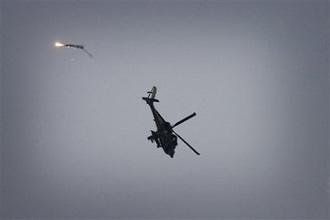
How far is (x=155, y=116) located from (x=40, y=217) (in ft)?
128

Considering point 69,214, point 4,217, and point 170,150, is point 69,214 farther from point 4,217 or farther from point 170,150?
point 170,150

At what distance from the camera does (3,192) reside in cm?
6519

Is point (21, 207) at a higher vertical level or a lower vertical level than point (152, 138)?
lower

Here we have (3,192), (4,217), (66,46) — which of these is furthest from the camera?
(3,192)

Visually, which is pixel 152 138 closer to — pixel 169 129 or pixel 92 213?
pixel 169 129

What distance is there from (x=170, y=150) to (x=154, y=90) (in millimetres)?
9409

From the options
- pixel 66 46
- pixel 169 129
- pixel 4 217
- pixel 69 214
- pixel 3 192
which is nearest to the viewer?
pixel 169 129

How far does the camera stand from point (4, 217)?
177 feet

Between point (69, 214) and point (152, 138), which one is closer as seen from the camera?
point (152, 138)

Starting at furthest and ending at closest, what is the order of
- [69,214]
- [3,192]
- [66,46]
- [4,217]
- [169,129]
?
1. [3,192]
2. [69,214]
3. [4,217]
4. [66,46]
5. [169,129]

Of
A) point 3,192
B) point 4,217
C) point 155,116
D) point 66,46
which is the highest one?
point 66,46

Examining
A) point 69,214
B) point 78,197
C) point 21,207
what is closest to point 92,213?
point 69,214

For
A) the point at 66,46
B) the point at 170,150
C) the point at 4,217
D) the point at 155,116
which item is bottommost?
the point at 4,217

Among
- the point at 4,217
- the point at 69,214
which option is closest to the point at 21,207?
the point at 4,217
